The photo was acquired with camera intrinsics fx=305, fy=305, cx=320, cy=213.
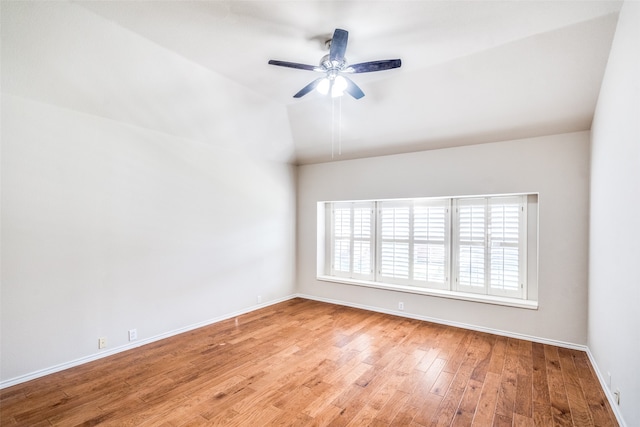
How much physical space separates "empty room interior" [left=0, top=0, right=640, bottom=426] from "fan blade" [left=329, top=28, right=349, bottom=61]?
0.02 m

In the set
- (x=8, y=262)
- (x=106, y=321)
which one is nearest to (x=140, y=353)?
(x=106, y=321)

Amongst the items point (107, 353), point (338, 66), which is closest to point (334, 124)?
point (338, 66)

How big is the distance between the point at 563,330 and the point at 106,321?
5233mm

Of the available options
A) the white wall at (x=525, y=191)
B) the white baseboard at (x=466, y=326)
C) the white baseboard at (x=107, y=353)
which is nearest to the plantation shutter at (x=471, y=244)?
the white wall at (x=525, y=191)

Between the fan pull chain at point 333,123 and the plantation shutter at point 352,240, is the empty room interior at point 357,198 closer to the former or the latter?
the fan pull chain at point 333,123

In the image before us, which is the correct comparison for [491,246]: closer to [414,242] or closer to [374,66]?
[414,242]

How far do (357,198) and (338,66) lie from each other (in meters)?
2.86

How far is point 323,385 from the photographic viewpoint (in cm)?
279

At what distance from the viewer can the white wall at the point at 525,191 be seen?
11.7 ft

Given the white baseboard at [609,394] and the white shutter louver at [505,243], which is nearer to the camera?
the white baseboard at [609,394]

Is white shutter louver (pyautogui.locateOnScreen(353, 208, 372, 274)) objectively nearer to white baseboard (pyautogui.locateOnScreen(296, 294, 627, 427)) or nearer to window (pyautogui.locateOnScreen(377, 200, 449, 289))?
window (pyautogui.locateOnScreen(377, 200, 449, 289))

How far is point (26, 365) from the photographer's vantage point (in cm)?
280

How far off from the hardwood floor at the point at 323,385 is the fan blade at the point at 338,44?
9.26ft

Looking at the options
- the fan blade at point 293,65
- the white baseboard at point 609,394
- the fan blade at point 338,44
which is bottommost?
the white baseboard at point 609,394
